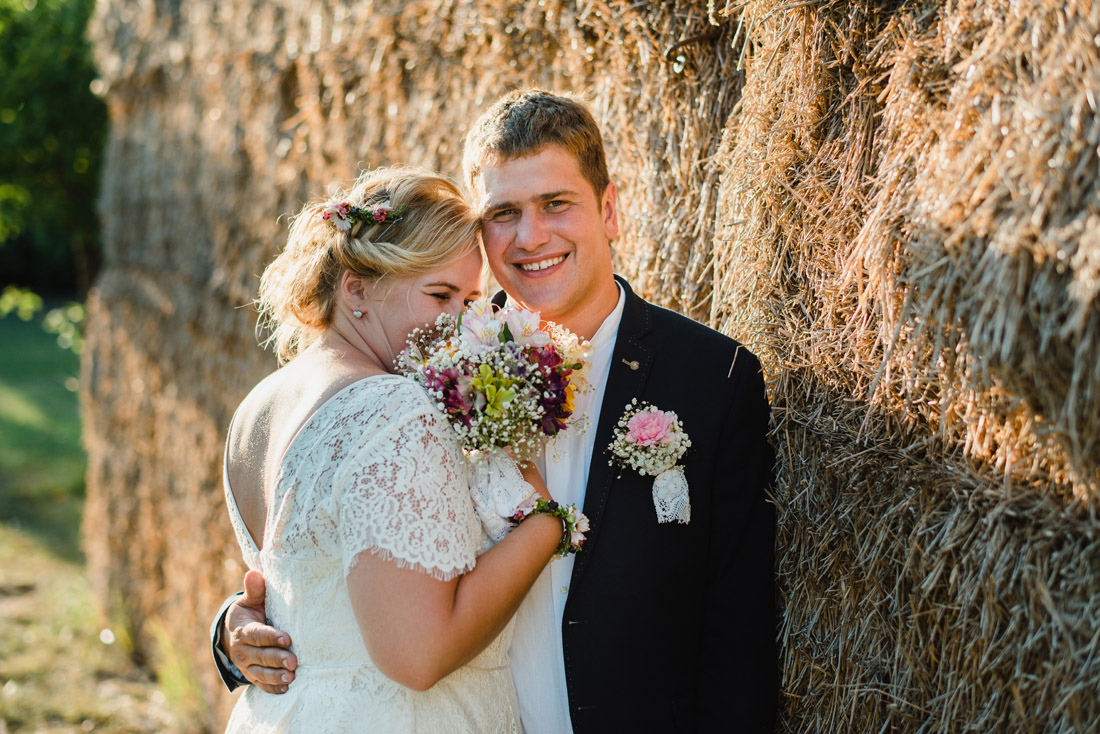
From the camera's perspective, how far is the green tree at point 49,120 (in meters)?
11.1

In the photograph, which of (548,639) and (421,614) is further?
(548,639)

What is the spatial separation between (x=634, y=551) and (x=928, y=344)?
3.32 feet

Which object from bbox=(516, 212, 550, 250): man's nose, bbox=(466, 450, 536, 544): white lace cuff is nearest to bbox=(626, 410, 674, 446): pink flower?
bbox=(466, 450, 536, 544): white lace cuff

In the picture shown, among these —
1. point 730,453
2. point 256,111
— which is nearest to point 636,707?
point 730,453

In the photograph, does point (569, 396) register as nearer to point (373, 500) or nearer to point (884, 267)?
point (373, 500)

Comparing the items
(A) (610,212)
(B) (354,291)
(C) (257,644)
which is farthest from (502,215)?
(C) (257,644)

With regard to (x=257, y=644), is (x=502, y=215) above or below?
above

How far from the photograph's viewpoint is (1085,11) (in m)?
1.62

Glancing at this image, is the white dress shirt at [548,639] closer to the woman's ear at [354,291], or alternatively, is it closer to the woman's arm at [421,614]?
the woman's arm at [421,614]

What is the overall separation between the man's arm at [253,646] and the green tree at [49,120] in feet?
32.2

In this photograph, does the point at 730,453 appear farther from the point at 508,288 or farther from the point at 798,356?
the point at 508,288

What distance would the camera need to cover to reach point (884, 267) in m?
2.04

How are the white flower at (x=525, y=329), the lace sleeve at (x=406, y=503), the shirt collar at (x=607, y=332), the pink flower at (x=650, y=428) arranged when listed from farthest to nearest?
the shirt collar at (x=607, y=332), the pink flower at (x=650, y=428), the white flower at (x=525, y=329), the lace sleeve at (x=406, y=503)

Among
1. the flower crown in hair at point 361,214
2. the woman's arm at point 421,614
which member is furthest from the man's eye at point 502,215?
the woman's arm at point 421,614
